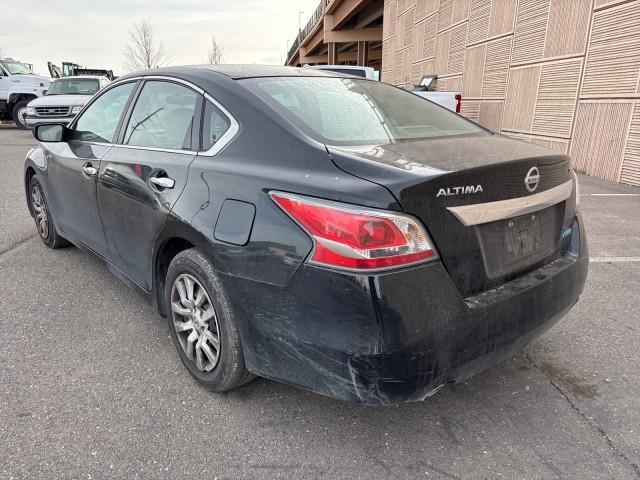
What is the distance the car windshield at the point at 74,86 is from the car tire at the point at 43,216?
1284 cm

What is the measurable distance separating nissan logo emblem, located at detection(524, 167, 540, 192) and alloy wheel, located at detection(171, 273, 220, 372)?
154 cm

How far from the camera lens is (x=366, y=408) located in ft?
8.29

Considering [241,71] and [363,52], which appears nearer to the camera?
[241,71]

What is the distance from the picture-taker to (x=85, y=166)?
3.47 m

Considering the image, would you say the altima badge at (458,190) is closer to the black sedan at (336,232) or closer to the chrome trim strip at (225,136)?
the black sedan at (336,232)

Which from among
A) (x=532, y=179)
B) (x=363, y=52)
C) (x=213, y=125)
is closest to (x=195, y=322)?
(x=213, y=125)

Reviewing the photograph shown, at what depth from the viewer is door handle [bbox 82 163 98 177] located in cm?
334

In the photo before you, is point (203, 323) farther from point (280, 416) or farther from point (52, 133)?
point (52, 133)

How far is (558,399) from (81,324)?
2929mm

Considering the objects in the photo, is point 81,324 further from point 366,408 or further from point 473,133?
point 473,133

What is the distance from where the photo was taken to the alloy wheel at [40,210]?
464 cm

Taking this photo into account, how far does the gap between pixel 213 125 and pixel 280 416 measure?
1.49 meters

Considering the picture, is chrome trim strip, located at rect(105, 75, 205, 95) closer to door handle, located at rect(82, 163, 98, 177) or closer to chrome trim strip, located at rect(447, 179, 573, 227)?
door handle, located at rect(82, 163, 98, 177)

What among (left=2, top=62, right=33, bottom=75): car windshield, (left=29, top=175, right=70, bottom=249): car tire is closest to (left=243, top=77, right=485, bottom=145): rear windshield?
(left=29, top=175, right=70, bottom=249): car tire
